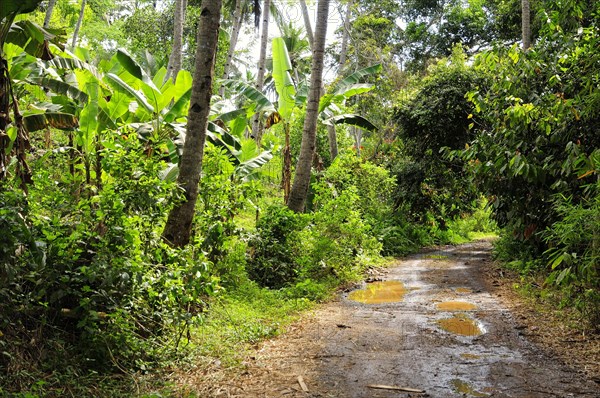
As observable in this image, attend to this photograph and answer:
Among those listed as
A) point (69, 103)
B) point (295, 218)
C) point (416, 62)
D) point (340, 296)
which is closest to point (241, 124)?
point (295, 218)

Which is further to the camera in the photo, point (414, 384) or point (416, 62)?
point (416, 62)

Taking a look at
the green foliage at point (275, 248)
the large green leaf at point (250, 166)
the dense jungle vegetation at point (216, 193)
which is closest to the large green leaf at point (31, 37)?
the dense jungle vegetation at point (216, 193)

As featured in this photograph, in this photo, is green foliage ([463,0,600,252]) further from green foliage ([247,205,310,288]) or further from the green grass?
the green grass

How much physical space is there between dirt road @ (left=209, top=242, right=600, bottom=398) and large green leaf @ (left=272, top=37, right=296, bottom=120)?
6050 mm

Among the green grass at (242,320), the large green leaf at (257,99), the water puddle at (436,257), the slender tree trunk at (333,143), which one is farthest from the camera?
the slender tree trunk at (333,143)

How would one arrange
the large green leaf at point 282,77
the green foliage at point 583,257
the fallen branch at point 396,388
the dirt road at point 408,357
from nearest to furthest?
the fallen branch at point 396,388 → the dirt road at point 408,357 → the green foliage at point 583,257 → the large green leaf at point 282,77

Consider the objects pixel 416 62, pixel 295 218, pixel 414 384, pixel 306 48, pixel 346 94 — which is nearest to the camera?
pixel 414 384

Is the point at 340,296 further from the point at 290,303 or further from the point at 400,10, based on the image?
the point at 400,10

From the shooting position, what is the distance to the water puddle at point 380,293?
9.02 m

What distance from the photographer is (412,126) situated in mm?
17797

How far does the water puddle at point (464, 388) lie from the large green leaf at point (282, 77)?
942cm

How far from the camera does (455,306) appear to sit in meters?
8.17

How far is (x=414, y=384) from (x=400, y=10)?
25945 millimetres

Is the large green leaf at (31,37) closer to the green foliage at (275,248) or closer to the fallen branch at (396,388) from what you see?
the green foliage at (275,248)
